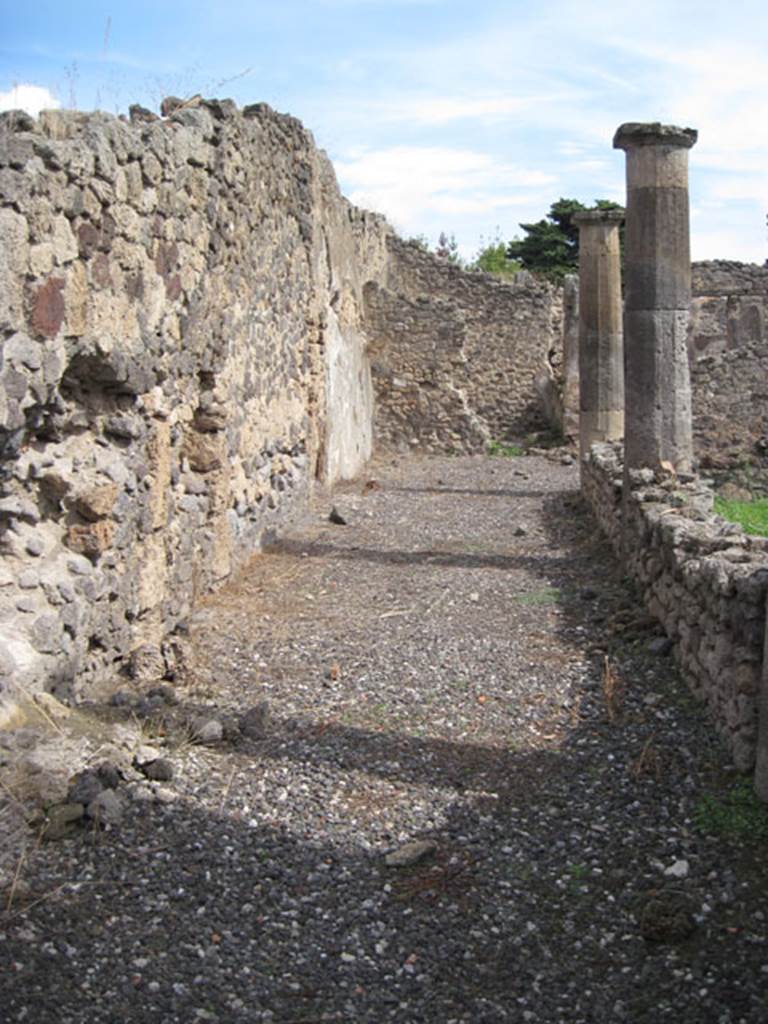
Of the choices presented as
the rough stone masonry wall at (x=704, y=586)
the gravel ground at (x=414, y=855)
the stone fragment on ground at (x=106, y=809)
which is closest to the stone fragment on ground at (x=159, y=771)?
the gravel ground at (x=414, y=855)

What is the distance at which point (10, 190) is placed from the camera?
4.50 meters

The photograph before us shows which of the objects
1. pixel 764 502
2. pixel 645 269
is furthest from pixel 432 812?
pixel 764 502

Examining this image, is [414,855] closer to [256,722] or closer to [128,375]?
[256,722]

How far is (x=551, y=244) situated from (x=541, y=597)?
2822cm

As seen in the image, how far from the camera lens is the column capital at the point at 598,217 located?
46.3 ft

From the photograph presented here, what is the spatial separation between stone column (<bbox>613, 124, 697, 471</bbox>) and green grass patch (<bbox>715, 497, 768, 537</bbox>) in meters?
1.61

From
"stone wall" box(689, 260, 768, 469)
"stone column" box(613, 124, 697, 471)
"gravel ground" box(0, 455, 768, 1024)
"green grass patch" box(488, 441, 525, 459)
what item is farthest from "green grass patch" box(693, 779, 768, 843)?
"green grass patch" box(488, 441, 525, 459)

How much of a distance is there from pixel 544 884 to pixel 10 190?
3.24 metres

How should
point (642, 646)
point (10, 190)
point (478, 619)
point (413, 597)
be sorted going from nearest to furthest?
point (10, 190) → point (642, 646) → point (478, 619) → point (413, 597)

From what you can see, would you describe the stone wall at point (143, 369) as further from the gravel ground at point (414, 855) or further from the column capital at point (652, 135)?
the column capital at point (652, 135)

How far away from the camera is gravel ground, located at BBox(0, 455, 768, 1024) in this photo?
3.04m

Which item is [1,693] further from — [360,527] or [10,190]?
[360,527]

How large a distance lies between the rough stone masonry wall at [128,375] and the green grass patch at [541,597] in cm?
198

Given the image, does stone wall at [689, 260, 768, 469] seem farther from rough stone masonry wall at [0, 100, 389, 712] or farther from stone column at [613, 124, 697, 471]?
rough stone masonry wall at [0, 100, 389, 712]
